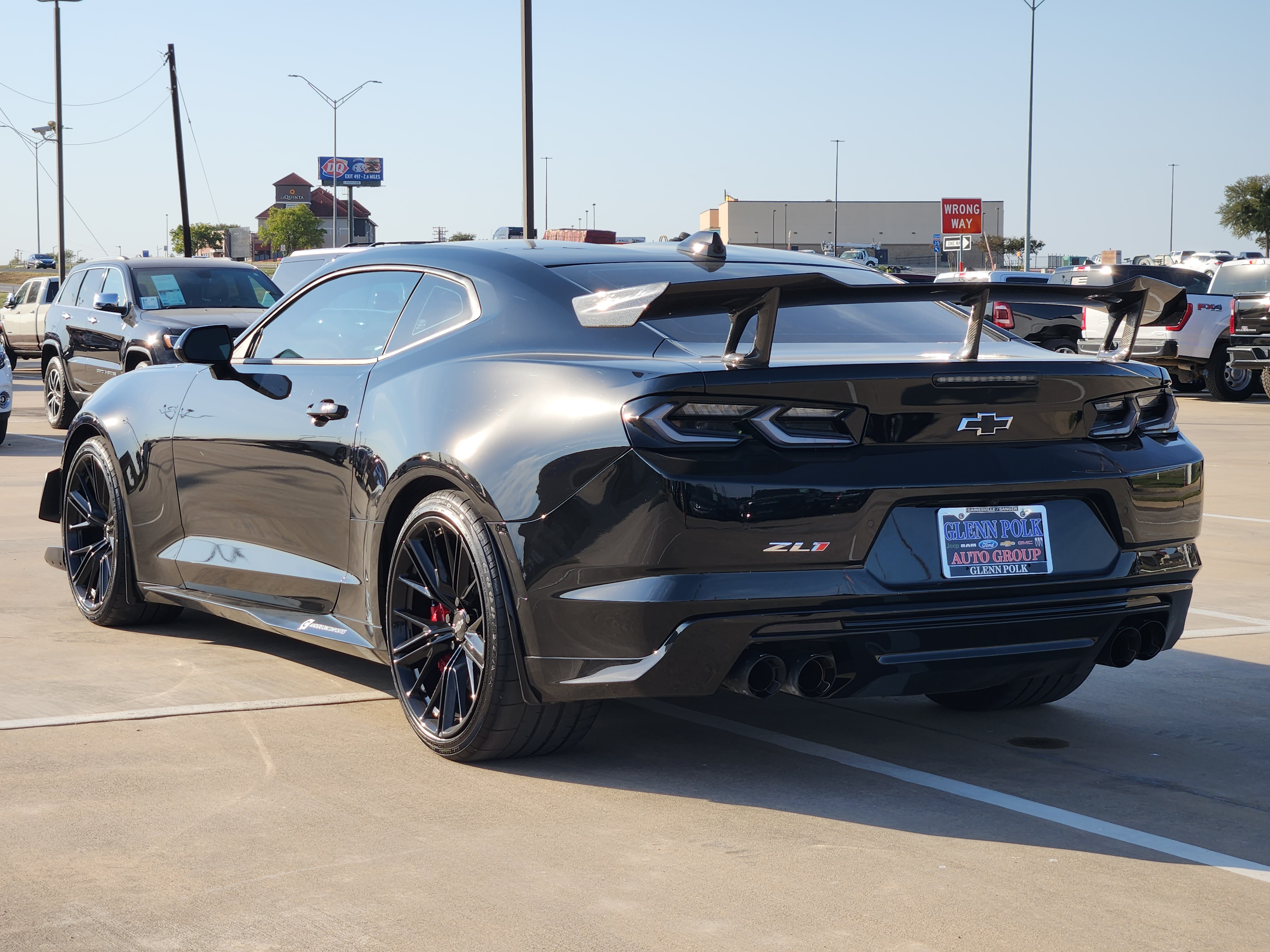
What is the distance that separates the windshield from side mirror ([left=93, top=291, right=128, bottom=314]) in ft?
0.70

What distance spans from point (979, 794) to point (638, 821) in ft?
3.12

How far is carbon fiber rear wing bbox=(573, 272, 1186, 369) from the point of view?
3.91 meters

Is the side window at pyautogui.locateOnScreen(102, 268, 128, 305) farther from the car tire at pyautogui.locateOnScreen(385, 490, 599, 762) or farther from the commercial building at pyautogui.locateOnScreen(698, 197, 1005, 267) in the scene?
the commercial building at pyautogui.locateOnScreen(698, 197, 1005, 267)

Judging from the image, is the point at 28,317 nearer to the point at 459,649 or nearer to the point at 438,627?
the point at 438,627

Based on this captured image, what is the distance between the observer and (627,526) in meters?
A: 3.94

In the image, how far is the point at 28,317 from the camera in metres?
28.2

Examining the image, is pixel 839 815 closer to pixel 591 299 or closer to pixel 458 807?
pixel 458 807

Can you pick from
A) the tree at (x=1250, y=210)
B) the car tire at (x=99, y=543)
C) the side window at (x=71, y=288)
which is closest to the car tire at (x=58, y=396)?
the side window at (x=71, y=288)

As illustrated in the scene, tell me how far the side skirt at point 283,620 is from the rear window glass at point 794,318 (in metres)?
1.34

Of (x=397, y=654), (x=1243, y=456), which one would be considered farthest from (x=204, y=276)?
(x=397, y=654)

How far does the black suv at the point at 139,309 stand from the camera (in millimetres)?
16156

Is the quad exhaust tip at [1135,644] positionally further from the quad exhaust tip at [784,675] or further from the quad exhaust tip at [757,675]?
the quad exhaust tip at [757,675]

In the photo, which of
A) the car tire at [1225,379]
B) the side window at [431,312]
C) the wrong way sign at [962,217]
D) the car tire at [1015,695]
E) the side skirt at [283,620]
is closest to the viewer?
the side window at [431,312]

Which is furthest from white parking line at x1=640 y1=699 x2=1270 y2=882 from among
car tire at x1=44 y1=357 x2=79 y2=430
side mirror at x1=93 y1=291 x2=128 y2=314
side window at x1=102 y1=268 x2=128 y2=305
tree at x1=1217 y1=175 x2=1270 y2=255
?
tree at x1=1217 y1=175 x2=1270 y2=255
